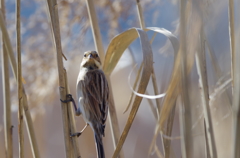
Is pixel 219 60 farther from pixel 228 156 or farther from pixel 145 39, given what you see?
pixel 228 156

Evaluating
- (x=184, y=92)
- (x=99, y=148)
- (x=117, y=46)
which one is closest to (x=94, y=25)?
(x=117, y=46)

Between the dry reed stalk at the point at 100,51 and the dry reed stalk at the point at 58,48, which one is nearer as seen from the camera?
the dry reed stalk at the point at 58,48

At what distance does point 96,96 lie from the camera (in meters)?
1.78

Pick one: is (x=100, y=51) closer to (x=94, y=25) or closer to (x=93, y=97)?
(x=94, y=25)

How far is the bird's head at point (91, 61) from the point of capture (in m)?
1.75

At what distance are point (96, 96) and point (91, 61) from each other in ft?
0.69

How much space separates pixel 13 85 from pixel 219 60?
1338 millimetres

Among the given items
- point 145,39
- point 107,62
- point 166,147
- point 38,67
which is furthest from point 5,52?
point 166,147

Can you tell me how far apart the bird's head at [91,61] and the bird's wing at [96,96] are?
0.06 m

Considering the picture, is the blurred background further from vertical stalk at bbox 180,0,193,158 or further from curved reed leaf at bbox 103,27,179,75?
vertical stalk at bbox 180,0,193,158

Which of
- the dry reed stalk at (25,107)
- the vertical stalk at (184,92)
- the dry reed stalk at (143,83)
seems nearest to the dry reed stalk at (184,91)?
the vertical stalk at (184,92)

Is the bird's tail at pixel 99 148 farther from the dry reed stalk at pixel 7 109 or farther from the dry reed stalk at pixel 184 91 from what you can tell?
the dry reed stalk at pixel 184 91

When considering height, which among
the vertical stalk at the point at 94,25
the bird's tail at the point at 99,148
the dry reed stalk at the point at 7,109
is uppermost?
the vertical stalk at the point at 94,25

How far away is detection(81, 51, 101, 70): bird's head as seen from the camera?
5.73 ft
